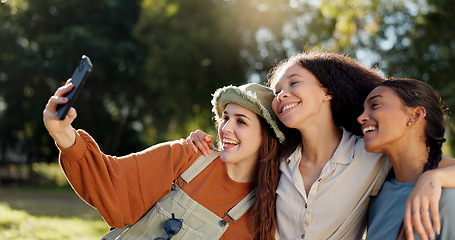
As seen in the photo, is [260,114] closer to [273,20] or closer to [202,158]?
[202,158]

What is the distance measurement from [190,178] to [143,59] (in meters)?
19.7

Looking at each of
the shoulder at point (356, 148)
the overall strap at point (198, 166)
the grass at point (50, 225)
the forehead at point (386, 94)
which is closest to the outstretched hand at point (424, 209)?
the forehead at point (386, 94)

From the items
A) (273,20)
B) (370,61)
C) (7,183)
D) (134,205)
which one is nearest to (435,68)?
(370,61)

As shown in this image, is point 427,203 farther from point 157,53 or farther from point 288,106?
point 157,53

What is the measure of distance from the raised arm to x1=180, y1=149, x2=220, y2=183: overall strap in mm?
1550

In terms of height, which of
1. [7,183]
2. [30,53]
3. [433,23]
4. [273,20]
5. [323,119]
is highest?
[30,53]

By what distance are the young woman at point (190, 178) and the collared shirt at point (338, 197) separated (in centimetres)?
23

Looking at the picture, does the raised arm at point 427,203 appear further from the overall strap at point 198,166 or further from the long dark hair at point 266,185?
the overall strap at point 198,166

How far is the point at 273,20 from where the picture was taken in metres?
18.9

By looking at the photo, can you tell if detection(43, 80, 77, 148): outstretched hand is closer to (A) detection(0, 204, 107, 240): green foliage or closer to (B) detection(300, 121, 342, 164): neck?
(B) detection(300, 121, 342, 164): neck

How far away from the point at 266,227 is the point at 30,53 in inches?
865

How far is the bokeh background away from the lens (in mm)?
13798

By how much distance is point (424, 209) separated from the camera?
2576 mm

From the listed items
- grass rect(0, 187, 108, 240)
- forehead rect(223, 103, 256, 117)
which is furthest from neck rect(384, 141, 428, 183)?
grass rect(0, 187, 108, 240)
